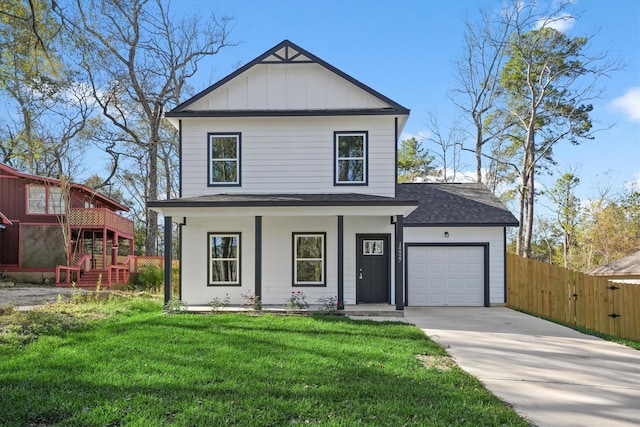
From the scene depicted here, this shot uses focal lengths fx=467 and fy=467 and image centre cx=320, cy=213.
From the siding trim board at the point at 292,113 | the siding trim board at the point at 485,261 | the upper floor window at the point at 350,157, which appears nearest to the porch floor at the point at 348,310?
the siding trim board at the point at 485,261

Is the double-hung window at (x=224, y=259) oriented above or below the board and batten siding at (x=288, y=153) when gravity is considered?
below

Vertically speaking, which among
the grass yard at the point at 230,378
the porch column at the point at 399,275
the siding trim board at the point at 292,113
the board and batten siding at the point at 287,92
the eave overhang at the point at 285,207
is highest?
the board and batten siding at the point at 287,92

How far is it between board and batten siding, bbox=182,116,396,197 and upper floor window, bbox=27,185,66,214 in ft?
38.6

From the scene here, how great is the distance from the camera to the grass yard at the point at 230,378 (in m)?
4.45

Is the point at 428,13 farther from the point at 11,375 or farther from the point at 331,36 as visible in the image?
the point at 11,375

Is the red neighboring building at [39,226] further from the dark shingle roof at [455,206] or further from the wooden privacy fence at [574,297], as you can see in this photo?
the wooden privacy fence at [574,297]

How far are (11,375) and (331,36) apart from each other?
1660cm

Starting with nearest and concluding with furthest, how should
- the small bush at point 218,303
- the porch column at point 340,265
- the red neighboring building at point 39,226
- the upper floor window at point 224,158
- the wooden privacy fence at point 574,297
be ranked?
the wooden privacy fence at point 574,297 < the porch column at point 340,265 < the small bush at point 218,303 < the upper floor window at point 224,158 < the red neighboring building at point 39,226

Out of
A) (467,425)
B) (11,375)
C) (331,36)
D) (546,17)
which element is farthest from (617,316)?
(546,17)

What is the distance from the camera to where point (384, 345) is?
7.83m

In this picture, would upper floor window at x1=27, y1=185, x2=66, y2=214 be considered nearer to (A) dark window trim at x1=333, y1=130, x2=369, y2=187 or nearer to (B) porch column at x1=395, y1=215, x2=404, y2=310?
(A) dark window trim at x1=333, y1=130, x2=369, y2=187

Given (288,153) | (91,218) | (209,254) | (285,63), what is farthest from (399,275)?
(91,218)

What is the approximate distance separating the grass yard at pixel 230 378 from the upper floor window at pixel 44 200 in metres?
14.1

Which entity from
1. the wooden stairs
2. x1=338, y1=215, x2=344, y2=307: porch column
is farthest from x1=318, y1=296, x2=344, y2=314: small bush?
the wooden stairs
